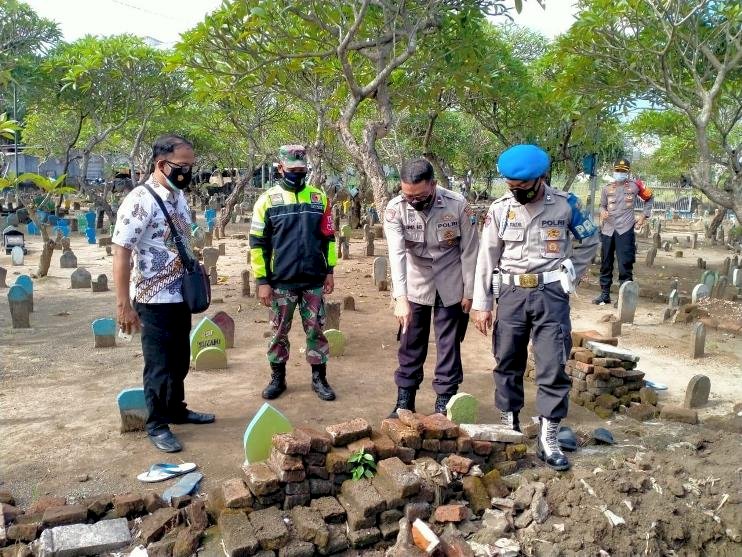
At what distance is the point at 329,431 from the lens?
10.3 feet

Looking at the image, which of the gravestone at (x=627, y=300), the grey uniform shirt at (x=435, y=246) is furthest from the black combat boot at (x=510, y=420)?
the gravestone at (x=627, y=300)

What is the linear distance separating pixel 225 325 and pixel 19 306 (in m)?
2.49

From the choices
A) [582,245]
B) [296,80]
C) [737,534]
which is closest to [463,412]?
[582,245]

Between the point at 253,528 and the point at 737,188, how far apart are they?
24.6 feet

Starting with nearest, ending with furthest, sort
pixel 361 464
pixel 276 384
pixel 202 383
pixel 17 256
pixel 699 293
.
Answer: pixel 361 464 < pixel 276 384 < pixel 202 383 < pixel 699 293 < pixel 17 256

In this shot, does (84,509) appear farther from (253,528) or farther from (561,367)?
(561,367)

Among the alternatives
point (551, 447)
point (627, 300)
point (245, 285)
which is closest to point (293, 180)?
point (551, 447)

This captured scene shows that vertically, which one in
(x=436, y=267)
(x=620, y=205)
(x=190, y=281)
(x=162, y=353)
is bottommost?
(x=162, y=353)

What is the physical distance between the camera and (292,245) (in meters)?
4.25

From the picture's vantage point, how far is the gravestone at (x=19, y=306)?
6477 mm

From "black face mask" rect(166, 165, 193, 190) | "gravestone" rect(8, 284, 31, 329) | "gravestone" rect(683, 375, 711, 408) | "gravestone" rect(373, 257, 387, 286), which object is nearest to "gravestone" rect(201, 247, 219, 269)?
"gravestone" rect(373, 257, 387, 286)

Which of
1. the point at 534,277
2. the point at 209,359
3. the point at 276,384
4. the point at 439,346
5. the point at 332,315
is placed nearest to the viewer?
the point at 534,277

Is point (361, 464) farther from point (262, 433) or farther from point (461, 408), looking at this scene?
point (461, 408)

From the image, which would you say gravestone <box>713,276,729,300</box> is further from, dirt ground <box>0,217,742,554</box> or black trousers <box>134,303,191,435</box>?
black trousers <box>134,303,191,435</box>
